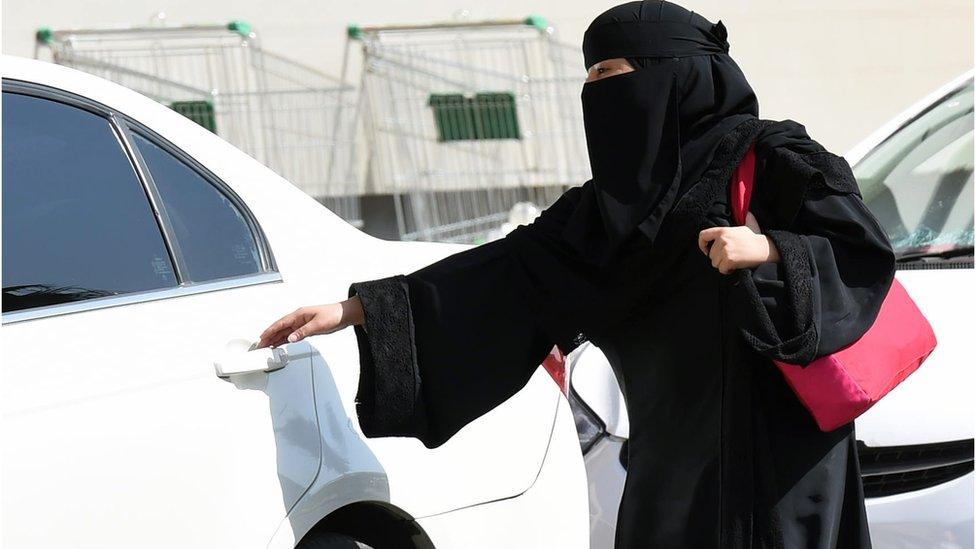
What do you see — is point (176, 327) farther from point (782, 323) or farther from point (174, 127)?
point (782, 323)

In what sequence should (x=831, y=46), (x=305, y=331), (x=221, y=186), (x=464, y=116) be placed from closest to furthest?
1. (x=305, y=331)
2. (x=221, y=186)
3. (x=464, y=116)
4. (x=831, y=46)

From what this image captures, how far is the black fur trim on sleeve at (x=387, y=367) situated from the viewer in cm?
230

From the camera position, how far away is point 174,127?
2391 mm

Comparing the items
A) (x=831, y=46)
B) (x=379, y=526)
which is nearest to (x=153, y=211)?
(x=379, y=526)

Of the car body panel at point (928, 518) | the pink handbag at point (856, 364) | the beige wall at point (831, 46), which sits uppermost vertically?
the beige wall at point (831, 46)

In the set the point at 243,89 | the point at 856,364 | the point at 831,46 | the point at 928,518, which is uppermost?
the point at 243,89

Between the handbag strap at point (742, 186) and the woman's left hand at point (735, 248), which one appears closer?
the woman's left hand at point (735, 248)

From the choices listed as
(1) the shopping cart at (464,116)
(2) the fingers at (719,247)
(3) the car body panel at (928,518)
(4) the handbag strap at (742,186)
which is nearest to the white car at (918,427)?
(3) the car body panel at (928,518)

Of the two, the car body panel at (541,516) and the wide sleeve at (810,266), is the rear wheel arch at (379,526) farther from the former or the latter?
the wide sleeve at (810,266)

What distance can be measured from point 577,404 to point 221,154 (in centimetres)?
120

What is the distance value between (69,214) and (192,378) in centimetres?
33

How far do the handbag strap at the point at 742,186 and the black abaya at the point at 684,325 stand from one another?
0.6 inches

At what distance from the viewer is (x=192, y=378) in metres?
2.11

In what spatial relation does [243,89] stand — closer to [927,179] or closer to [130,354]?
[927,179]
